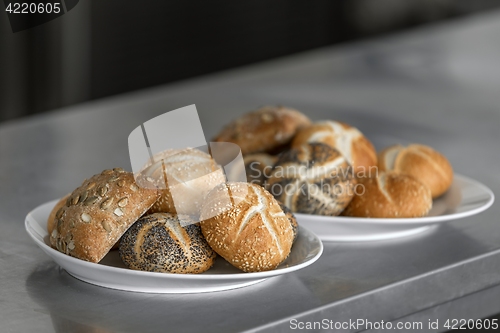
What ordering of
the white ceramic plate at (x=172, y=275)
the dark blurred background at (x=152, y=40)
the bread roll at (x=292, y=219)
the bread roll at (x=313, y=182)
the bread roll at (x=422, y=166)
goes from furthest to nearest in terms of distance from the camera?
the dark blurred background at (x=152, y=40) < the bread roll at (x=422, y=166) < the bread roll at (x=313, y=182) < the bread roll at (x=292, y=219) < the white ceramic plate at (x=172, y=275)

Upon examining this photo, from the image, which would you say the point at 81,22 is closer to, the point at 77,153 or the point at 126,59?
the point at 126,59

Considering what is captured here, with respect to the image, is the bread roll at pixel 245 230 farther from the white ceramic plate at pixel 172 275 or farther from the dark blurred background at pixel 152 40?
the dark blurred background at pixel 152 40

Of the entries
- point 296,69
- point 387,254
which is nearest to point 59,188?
point 387,254

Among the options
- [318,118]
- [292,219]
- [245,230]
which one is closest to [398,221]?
[292,219]

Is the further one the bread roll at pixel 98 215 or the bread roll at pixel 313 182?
the bread roll at pixel 313 182

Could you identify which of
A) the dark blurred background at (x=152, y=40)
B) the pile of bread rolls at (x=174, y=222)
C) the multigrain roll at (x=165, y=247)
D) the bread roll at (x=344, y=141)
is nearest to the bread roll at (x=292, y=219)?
the pile of bread rolls at (x=174, y=222)

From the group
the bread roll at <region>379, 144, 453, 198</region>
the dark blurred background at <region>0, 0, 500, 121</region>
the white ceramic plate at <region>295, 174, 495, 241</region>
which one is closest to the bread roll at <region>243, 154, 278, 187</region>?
the white ceramic plate at <region>295, 174, 495, 241</region>

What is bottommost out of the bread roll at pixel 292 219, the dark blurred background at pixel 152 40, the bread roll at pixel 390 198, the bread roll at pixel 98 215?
the dark blurred background at pixel 152 40

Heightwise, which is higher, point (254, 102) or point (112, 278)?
point (112, 278)
